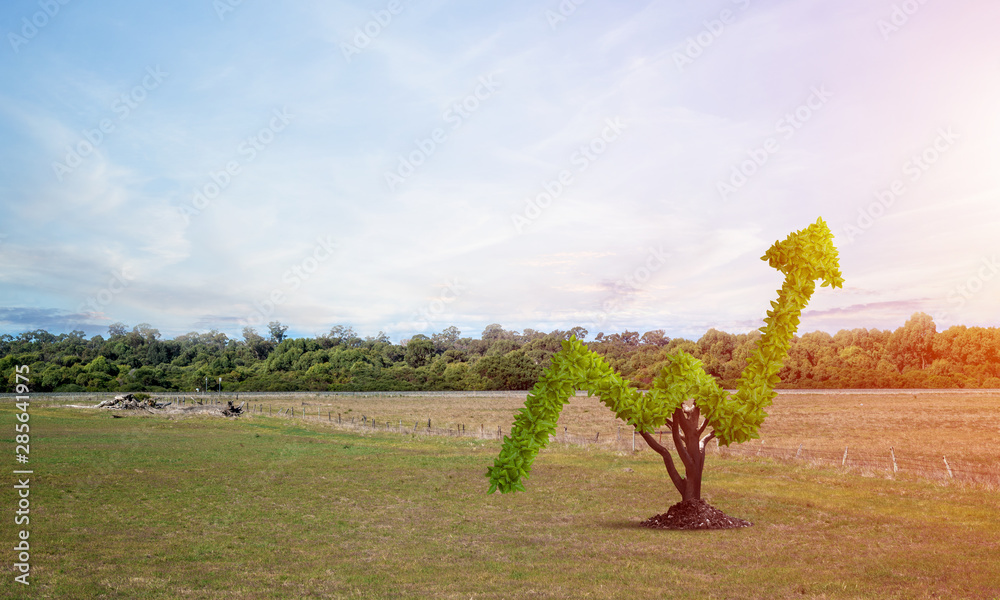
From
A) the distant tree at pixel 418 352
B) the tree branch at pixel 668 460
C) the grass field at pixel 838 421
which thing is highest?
the distant tree at pixel 418 352

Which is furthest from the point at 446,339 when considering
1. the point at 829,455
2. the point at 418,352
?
the point at 829,455

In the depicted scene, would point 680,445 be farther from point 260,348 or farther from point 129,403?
point 260,348

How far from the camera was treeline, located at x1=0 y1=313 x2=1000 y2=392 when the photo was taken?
94188 mm

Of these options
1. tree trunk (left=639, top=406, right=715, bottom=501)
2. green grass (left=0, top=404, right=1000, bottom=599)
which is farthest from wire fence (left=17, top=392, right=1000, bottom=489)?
tree trunk (left=639, top=406, right=715, bottom=501)

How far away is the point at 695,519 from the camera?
16406 millimetres

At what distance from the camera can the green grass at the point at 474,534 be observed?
1166 centimetres

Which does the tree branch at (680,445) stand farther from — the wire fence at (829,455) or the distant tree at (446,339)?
the distant tree at (446,339)

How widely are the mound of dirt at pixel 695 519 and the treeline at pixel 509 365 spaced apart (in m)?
63.9

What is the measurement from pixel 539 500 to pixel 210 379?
93.2 meters

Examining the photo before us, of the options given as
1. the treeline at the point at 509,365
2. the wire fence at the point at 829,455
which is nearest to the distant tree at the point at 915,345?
the treeline at the point at 509,365

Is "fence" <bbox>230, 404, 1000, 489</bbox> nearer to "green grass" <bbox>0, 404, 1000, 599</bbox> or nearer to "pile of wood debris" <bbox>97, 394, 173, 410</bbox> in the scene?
"green grass" <bbox>0, 404, 1000, 599</bbox>

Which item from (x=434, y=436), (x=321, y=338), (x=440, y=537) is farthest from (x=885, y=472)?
(x=321, y=338)

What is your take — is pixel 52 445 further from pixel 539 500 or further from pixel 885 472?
pixel 885 472

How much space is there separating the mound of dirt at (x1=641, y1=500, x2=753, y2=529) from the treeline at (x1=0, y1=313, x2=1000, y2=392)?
209 ft
